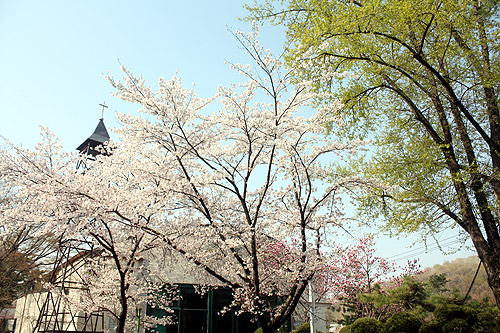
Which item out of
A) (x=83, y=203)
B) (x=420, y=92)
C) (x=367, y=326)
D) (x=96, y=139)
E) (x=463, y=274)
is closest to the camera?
(x=83, y=203)

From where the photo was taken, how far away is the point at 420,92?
30.0 feet

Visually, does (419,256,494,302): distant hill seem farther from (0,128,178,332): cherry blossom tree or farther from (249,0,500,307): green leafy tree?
(0,128,178,332): cherry blossom tree

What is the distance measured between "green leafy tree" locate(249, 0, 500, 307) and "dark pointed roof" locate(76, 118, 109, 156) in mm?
8657

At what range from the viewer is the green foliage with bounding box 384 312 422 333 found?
11164 mm

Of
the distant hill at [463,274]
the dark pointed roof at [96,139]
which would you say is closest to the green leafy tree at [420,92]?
the dark pointed roof at [96,139]

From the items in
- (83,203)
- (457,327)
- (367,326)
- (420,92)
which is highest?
(420,92)

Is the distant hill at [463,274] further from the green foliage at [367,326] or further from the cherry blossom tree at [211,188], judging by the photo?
the cherry blossom tree at [211,188]

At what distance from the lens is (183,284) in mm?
13305

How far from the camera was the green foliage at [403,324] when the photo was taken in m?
11.2

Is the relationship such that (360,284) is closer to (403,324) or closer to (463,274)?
(403,324)

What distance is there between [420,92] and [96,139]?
11.9 meters

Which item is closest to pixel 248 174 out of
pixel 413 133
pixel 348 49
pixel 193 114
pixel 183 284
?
pixel 193 114

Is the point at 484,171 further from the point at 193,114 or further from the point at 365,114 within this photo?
the point at 193,114

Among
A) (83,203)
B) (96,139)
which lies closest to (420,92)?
(83,203)
